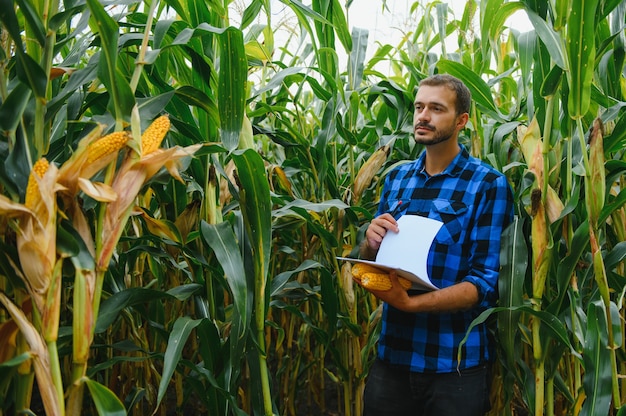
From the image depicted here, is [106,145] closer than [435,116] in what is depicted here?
Yes

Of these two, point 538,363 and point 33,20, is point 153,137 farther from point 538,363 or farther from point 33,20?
point 538,363

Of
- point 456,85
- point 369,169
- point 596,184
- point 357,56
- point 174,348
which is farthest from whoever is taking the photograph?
point 357,56

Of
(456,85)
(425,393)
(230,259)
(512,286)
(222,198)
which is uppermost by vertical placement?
(456,85)

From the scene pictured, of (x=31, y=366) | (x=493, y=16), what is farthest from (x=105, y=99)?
(x=493, y=16)

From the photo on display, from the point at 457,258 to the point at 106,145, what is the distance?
3.68 ft

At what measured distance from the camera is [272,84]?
1673 mm

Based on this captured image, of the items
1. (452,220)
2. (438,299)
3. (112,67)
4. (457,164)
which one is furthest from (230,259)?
(457,164)

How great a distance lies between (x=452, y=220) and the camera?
168 centimetres

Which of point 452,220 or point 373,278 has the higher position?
point 452,220

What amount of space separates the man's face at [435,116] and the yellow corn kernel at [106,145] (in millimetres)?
1004

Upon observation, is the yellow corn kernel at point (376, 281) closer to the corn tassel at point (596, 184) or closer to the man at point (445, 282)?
the man at point (445, 282)

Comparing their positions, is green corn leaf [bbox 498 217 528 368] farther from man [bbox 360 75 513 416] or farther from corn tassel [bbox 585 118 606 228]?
corn tassel [bbox 585 118 606 228]

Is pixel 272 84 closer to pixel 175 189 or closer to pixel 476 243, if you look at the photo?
pixel 175 189

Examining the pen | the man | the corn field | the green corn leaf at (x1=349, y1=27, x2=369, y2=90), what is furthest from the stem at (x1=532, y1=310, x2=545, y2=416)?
the green corn leaf at (x1=349, y1=27, x2=369, y2=90)
